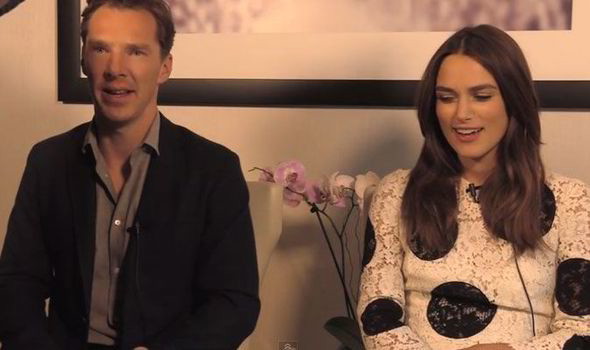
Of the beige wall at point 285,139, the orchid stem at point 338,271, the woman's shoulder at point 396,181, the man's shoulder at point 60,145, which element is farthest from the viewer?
the beige wall at point 285,139

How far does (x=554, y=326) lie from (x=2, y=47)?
5.14 feet

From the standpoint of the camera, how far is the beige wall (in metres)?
2.09

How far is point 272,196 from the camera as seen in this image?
174cm

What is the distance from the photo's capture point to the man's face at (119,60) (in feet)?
4.66

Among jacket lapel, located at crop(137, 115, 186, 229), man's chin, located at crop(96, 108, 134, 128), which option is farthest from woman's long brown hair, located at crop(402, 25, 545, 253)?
man's chin, located at crop(96, 108, 134, 128)

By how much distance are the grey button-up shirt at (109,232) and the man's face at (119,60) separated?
7cm

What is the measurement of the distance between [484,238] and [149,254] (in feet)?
2.06

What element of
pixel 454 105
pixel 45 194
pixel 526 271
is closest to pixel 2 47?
pixel 45 194

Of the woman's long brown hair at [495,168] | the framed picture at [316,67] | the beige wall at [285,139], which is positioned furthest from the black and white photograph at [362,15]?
the woman's long brown hair at [495,168]

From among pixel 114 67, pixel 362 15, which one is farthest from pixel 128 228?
pixel 362 15

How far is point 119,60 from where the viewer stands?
142 centimetres

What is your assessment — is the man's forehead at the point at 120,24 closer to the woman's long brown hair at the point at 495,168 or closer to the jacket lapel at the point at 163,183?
the jacket lapel at the point at 163,183

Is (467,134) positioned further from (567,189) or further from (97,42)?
(97,42)

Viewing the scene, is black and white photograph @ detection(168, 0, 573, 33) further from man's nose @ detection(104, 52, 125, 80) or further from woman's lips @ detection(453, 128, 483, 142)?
man's nose @ detection(104, 52, 125, 80)
